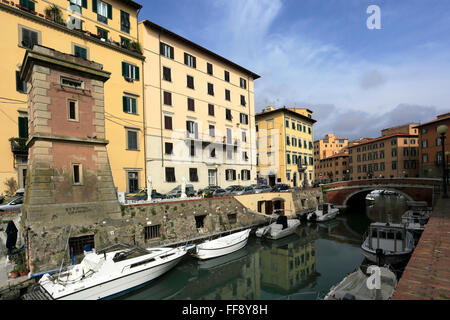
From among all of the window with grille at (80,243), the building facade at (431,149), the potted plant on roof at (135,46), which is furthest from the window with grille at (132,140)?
the building facade at (431,149)

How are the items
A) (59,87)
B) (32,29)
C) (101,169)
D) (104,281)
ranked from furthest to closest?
(32,29), (101,169), (59,87), (104,281)

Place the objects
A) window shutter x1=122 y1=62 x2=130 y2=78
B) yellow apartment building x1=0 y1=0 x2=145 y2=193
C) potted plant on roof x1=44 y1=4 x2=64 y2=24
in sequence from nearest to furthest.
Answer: yellow apartment building x1=0 y1=0 x2=145 y2=193 < potted plant on roof x1=44 y1=4 x2=64 y2=24 < window shutter x1=122 y1=62 x2=130 y2=78

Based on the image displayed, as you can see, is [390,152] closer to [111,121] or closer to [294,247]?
[294,247]

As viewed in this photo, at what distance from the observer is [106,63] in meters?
25.5

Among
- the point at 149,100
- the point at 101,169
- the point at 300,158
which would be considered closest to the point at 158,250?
the point at 101,169

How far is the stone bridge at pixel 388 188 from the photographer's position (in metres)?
34.2

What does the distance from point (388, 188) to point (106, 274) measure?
41.7 meters

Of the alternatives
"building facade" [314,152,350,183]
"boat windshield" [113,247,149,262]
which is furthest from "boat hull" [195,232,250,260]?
"building facade" [314,152,350,183]

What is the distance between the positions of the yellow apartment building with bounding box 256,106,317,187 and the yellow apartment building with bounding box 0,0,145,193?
27.1 metres

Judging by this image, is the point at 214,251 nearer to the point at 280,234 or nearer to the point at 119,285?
the point at 119,285

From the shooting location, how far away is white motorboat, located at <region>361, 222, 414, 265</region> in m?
16.3

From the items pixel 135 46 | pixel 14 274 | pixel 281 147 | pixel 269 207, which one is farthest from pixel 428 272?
pixel 281 147

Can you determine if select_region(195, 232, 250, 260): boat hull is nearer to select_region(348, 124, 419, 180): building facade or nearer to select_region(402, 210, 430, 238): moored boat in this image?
select_region(402, 210, 430, 238): moored boat

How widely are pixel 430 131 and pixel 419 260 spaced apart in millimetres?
62292
